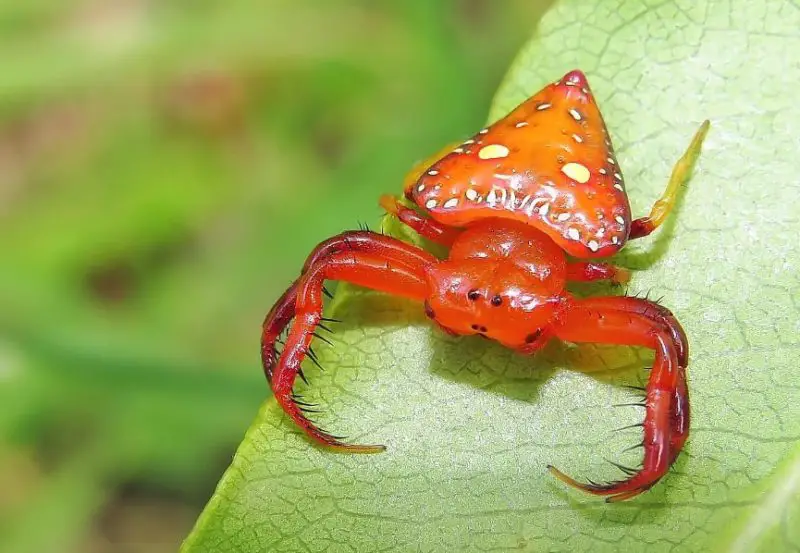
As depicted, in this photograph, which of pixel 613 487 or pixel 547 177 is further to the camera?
pixel 547 177

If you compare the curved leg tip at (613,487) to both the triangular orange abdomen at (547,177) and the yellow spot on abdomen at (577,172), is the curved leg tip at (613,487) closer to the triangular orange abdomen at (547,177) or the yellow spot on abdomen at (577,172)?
the triangular orange abdomen at (547,177)

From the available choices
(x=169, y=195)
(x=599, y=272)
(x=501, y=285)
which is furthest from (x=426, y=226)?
(x=169, y=195)

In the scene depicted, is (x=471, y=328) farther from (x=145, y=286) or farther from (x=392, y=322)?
(x=145, y=286)

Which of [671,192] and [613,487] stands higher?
[671,192]

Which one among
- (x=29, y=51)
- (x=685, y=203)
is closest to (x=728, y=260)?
(x=685, y=203)

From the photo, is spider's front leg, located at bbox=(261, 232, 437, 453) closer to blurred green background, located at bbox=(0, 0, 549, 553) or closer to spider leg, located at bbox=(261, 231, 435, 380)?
spider leg, located at bbox=(261, 231, 435, 380)

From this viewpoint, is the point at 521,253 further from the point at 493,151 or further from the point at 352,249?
the point at 352,249

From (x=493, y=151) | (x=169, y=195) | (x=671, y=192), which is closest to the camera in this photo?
(x=671, y=192)
